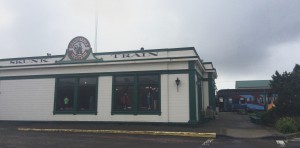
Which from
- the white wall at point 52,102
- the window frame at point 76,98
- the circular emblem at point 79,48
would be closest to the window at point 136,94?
the white wall at point 52,102

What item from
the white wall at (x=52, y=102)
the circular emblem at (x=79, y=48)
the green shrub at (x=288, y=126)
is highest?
the circular emblem at (x=79, y=48)

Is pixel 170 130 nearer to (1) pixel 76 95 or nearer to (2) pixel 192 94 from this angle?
(2) pixel 192 94

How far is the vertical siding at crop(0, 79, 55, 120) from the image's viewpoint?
21359 millimetres

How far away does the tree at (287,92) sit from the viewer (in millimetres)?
18094

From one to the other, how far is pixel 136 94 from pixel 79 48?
5.21 meters

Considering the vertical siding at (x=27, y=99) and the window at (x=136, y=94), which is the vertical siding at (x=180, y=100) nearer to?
the window at (x=136, y=94)

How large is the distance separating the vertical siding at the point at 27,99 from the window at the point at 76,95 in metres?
0.56

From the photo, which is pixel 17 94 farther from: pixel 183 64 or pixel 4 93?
pixel 183 64

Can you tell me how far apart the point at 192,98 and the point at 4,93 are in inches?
541

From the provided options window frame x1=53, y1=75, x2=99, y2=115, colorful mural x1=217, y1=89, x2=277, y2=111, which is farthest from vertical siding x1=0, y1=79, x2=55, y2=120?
colorful mural x1=217, y1=89, x2=277, y2=111

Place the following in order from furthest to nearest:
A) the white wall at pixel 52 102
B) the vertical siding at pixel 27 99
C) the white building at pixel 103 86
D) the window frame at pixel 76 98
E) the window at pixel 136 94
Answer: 1. the vertical siding at pixel 27 99
2. the window frame at pixel 76 98
3. the window at pixel 136 94
4. the white building at pixel 103 86
5. the white wall at pixel 52 102

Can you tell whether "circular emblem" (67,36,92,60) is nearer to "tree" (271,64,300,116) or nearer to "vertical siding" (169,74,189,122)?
"vertical siding" (169,74,189,122)

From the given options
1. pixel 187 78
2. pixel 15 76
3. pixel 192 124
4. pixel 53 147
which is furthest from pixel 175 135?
pixel 15 76

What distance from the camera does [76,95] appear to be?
68.3ft
